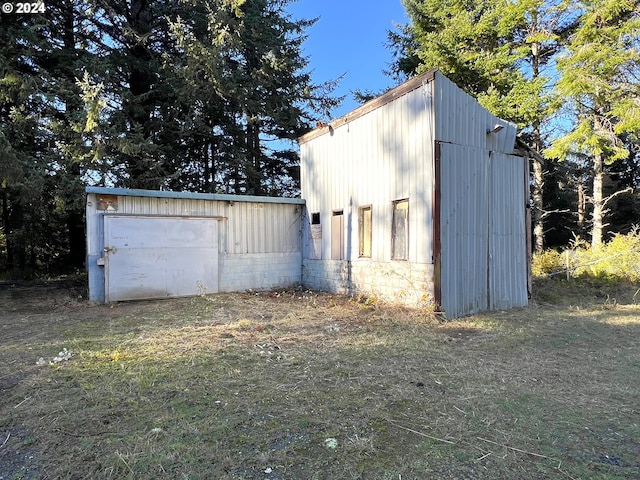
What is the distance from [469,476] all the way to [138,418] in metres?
2.30

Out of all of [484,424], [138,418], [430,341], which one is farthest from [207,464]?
[430,341]

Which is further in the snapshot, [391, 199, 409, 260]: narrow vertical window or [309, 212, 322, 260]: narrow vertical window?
[309, 212, 322, 260]: narrow vertical window

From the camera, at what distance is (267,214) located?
10.2 metres

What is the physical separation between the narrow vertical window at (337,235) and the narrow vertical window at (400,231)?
180 centimetres

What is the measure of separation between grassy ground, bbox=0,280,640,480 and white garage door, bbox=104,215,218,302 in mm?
1985

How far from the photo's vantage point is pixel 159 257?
8.71 meters

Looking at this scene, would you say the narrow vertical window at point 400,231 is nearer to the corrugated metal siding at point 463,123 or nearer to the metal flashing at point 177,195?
the corrugated metal siding at point 463,123

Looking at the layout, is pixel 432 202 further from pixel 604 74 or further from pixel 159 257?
pixel 604 74

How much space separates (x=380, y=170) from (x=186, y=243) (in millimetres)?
4689

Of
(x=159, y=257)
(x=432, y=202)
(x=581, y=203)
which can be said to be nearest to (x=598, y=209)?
(x=581, y=203)

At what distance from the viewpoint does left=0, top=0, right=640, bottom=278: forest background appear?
11195 millimetres

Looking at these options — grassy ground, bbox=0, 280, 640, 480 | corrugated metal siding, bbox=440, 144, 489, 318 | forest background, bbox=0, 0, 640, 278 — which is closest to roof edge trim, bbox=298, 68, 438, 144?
corrugated metal siding, bbox=440, 144, 489, 318

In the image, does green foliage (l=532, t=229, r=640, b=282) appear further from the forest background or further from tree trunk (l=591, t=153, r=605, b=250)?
the forest background

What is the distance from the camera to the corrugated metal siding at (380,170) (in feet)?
22.8
